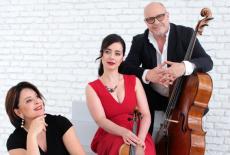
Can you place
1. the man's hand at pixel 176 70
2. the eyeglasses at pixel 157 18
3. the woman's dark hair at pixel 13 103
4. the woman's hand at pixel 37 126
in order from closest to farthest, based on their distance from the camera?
the woman's hand at pixel 37 126 < the woman's dark hair at pixel 13 103 < the man's hand at pixel 176 70 < the eyeglasses at pixel 157 18

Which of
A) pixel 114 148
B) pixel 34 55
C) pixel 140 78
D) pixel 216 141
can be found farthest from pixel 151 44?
pixel 34 55

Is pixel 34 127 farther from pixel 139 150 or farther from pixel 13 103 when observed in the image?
pixel 139 150

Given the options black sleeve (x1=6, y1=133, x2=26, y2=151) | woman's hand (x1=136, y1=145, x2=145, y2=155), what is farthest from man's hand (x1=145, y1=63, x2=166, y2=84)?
black sleeve (x1=6, y1=133, x2=26, y2=151)

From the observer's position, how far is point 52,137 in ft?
5.82

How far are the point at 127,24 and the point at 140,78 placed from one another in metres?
1.00

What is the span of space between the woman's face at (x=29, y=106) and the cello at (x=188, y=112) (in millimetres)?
735

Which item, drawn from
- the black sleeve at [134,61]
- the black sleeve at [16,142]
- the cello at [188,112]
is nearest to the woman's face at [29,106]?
the black sleeve at [16,142]

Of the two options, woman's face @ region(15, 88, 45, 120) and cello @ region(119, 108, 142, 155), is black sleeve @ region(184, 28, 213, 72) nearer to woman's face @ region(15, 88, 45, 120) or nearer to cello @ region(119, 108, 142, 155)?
cello @ region(119, 108, 142, 155)

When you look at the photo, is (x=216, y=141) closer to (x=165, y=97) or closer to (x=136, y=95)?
(x=165, y=97)

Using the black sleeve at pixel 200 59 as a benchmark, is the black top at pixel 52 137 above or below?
below

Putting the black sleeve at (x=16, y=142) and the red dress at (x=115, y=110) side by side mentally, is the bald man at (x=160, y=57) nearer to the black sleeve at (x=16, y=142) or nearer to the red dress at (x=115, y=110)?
the red dress at (x=115, y=110)

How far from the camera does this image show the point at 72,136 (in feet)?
5.88

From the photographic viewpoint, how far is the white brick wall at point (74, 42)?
9.05 ft

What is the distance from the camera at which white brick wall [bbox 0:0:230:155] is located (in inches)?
109
